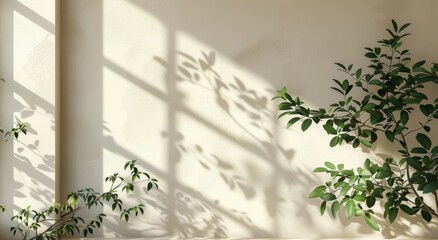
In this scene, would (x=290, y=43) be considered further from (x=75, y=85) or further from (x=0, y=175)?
(x=0, y=175)

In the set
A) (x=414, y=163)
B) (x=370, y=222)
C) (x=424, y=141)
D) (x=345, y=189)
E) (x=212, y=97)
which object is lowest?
(x=370, y=222)

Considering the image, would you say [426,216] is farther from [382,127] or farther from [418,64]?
[418,64]

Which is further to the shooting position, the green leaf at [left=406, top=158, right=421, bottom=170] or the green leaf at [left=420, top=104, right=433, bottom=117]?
the green leaf at [left=420, top=104, right=433, bottom=117]

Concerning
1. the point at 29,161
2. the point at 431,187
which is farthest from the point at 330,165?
the point at 29,161

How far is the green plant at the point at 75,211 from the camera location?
9.86 feet

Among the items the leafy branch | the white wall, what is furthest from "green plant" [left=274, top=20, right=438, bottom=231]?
the white wall

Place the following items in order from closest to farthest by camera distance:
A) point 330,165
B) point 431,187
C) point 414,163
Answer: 1. point 431,187
2. point 414,163
3. point 330,165

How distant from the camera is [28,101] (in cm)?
315

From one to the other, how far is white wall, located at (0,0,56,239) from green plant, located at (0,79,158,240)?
0.22 feet

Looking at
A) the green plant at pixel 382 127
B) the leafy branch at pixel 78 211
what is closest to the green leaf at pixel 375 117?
the green plant at pixel 382 127

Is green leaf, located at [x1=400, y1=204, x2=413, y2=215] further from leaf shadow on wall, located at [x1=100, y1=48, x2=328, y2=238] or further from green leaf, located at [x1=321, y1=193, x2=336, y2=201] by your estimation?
leaf shadow on wall, located at [x1=100, y1=48, x2=328, y2=238]

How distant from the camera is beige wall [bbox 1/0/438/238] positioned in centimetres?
326

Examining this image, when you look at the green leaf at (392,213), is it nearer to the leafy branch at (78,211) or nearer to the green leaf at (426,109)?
the green leaf at (426,109)

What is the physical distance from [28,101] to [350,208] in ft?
6.22
